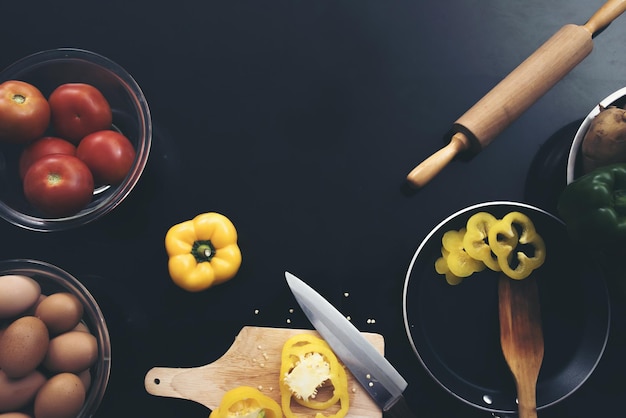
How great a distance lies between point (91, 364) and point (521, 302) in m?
0.92

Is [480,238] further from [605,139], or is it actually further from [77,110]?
[77,110]

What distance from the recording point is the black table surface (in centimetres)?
128

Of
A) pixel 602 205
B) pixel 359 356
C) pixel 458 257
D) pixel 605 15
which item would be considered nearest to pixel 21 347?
pixel 359 356

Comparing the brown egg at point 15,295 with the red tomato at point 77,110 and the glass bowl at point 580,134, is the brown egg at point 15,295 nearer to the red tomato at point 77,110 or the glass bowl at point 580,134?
the red tomato at point 77,110

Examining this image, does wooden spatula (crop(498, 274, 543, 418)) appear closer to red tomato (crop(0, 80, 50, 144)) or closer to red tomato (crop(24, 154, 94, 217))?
red tomato (crop(24, 154, 94, 217))

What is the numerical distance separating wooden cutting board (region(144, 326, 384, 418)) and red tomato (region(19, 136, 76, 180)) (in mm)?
504

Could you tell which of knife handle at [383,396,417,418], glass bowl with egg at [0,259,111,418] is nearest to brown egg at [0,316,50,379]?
glass bowl with egg at [0,259,111,418]

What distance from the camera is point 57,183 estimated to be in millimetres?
1085

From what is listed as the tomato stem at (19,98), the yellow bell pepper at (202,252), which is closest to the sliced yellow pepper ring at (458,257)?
the yellow bell pepper at (202,252)

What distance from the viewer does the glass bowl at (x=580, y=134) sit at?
1.11 m

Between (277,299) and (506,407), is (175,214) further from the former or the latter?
(506,407)

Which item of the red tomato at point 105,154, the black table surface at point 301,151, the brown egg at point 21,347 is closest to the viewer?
the brown egg at point 21,347

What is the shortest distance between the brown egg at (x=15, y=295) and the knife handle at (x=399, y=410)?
0.77m

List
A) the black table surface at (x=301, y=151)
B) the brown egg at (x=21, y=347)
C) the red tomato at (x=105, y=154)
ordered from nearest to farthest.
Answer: the brown egg at (x=21, y=347) < the red tomato at (x=105, y=154) < the black table surface at (x=301, y=151)
